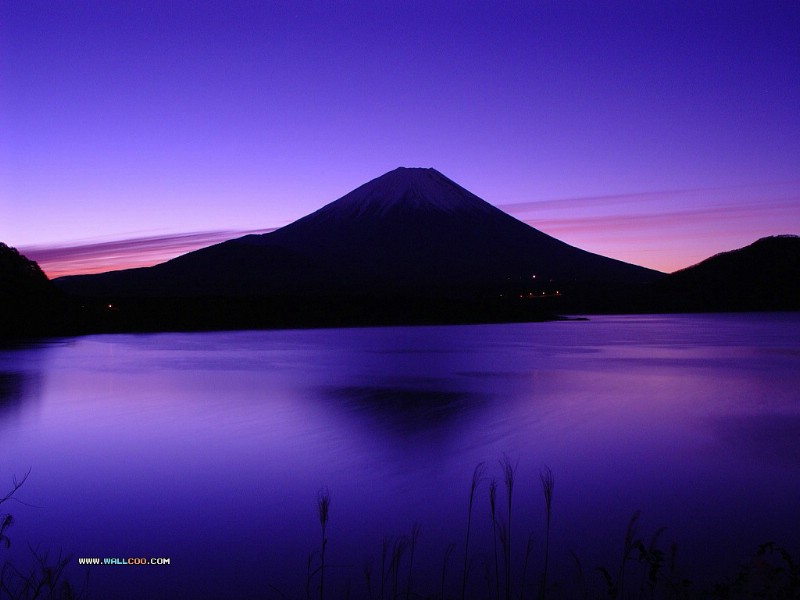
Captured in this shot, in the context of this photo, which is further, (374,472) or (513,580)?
(374,472)

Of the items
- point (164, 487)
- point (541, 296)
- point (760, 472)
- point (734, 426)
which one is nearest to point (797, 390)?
point (734, 426)

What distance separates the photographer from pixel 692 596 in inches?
176

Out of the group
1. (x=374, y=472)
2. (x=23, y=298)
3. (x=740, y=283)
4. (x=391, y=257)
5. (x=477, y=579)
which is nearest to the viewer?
(x=477, y=579)

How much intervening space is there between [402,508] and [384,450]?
2713 mm

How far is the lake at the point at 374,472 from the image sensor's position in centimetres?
530

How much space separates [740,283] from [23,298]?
322ft

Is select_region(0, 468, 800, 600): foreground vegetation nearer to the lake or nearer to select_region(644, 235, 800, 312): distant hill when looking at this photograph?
the lake

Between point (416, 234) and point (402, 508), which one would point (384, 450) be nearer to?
point (402, 508)

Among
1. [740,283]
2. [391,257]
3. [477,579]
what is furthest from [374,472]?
[391,257]

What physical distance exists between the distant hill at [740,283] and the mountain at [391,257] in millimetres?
Result: 12101

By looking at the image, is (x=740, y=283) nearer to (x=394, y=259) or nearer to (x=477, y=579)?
(x=394, y=259)

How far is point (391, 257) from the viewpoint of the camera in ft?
455

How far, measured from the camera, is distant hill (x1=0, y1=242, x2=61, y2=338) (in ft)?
125

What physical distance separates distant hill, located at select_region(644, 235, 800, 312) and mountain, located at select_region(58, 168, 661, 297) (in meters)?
12.1
